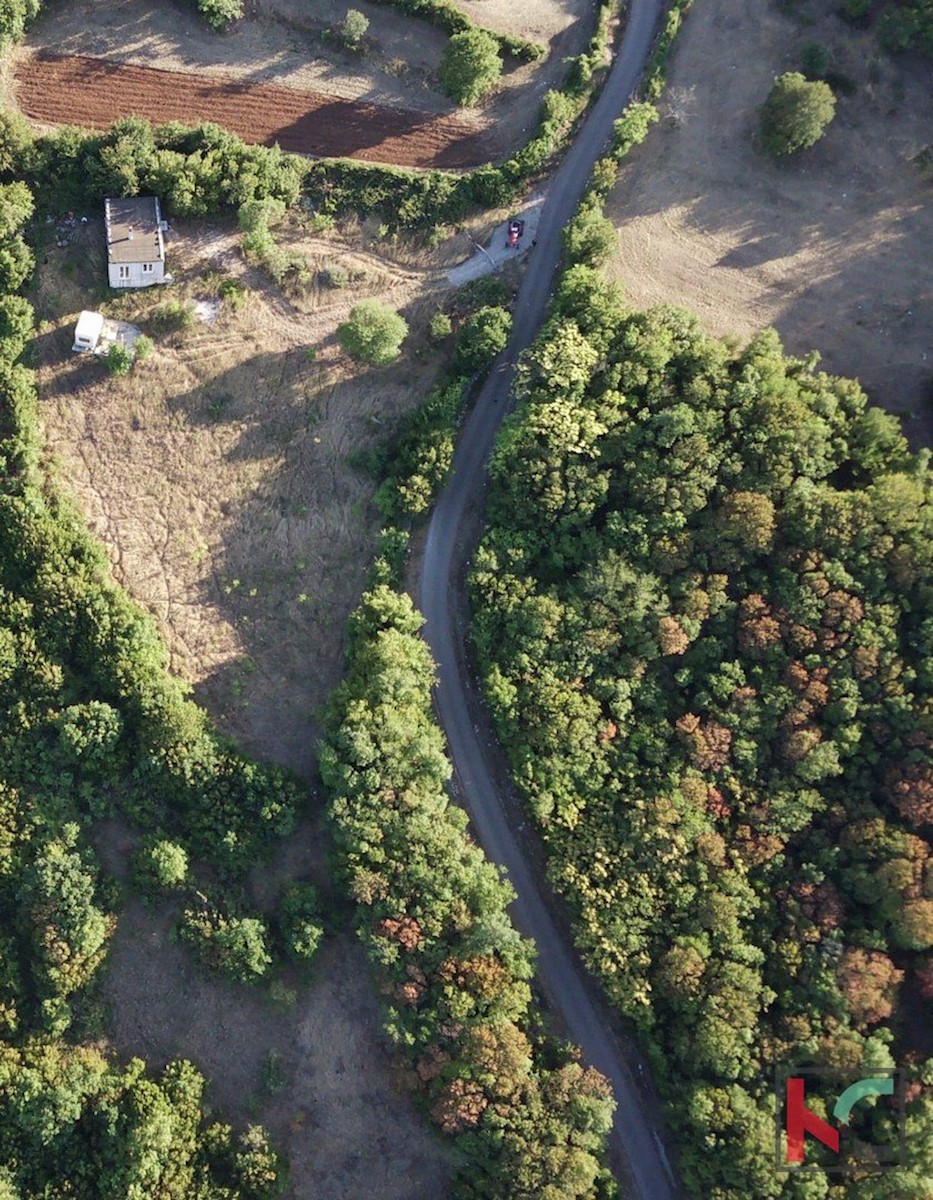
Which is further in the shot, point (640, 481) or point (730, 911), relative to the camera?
point (640, 481)

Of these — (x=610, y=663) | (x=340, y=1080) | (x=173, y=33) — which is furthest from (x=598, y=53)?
(x=340, y=1080)

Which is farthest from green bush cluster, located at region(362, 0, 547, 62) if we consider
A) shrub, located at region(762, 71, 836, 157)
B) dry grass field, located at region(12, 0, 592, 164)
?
shrub, located at region(762, 71, 836, 157)

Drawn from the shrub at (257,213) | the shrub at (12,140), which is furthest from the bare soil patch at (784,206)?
the shrub at (12,140)

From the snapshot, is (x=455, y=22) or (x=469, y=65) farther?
(x=455, y=22)

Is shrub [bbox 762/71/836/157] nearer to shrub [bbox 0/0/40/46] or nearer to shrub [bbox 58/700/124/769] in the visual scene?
shrub [bbox 0/0/40/46]

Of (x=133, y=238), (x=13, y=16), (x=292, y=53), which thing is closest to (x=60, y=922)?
(x=133, y=238)

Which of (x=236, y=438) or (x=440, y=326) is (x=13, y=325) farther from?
(x=440, y=326)

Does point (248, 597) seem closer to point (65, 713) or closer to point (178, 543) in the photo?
point (178, 543)
